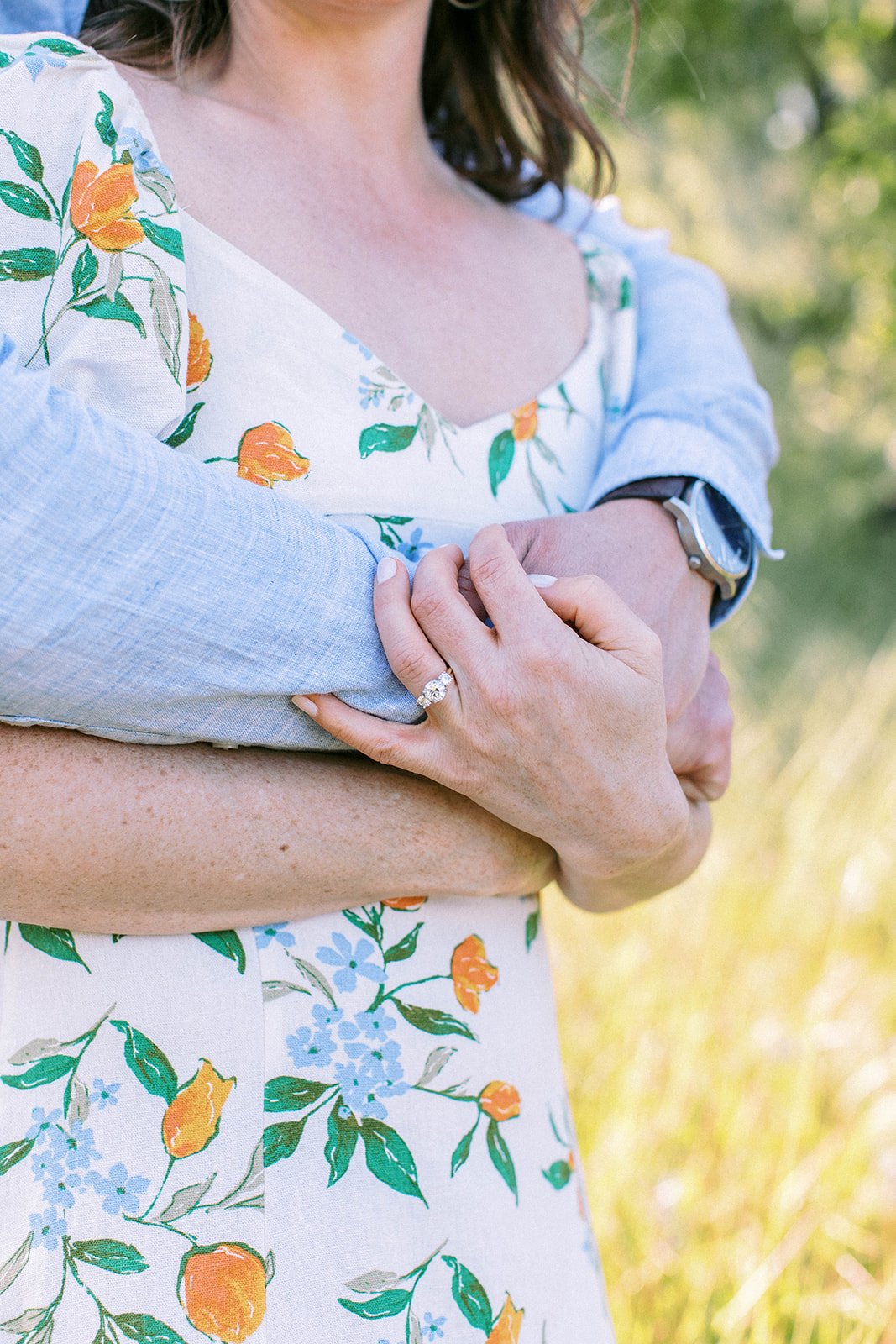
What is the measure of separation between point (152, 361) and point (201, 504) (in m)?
0.14

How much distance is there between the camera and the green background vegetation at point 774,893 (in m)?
1.77

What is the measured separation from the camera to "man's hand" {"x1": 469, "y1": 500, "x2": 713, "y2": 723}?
0.94 meters

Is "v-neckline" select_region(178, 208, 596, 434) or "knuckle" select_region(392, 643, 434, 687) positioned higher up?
"v-neckline" select_region(178, 208, 596, 434)

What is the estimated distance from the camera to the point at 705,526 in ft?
3.47

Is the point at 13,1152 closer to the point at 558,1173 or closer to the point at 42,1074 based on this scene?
the point at 42,1074

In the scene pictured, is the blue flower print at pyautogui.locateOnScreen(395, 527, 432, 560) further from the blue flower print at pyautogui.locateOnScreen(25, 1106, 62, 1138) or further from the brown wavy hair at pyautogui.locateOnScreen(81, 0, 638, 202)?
the brown wavy hair at pyautogui.locateOnScreen(81, 0, 638, 202)

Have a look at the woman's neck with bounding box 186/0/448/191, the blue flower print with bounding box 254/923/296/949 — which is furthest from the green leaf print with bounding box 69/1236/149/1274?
the woman's neck with bounding box 186/0/448/191

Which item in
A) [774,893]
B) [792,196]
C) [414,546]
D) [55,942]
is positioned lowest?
[774,893]

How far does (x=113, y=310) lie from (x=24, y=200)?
97mm

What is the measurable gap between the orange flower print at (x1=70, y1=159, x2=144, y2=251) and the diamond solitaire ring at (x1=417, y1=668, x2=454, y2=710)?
0.36 metres

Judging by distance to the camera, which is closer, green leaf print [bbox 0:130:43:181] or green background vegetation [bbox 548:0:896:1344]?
green leaf print [bbox 0:130:43:181]

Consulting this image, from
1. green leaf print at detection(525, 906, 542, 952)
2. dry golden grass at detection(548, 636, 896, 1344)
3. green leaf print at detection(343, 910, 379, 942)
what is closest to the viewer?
green leaf print at detection(343, 910, 379, 942)

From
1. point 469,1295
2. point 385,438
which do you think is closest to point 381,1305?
point 469,1295

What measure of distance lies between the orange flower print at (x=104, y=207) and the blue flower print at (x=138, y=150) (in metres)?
0.03
